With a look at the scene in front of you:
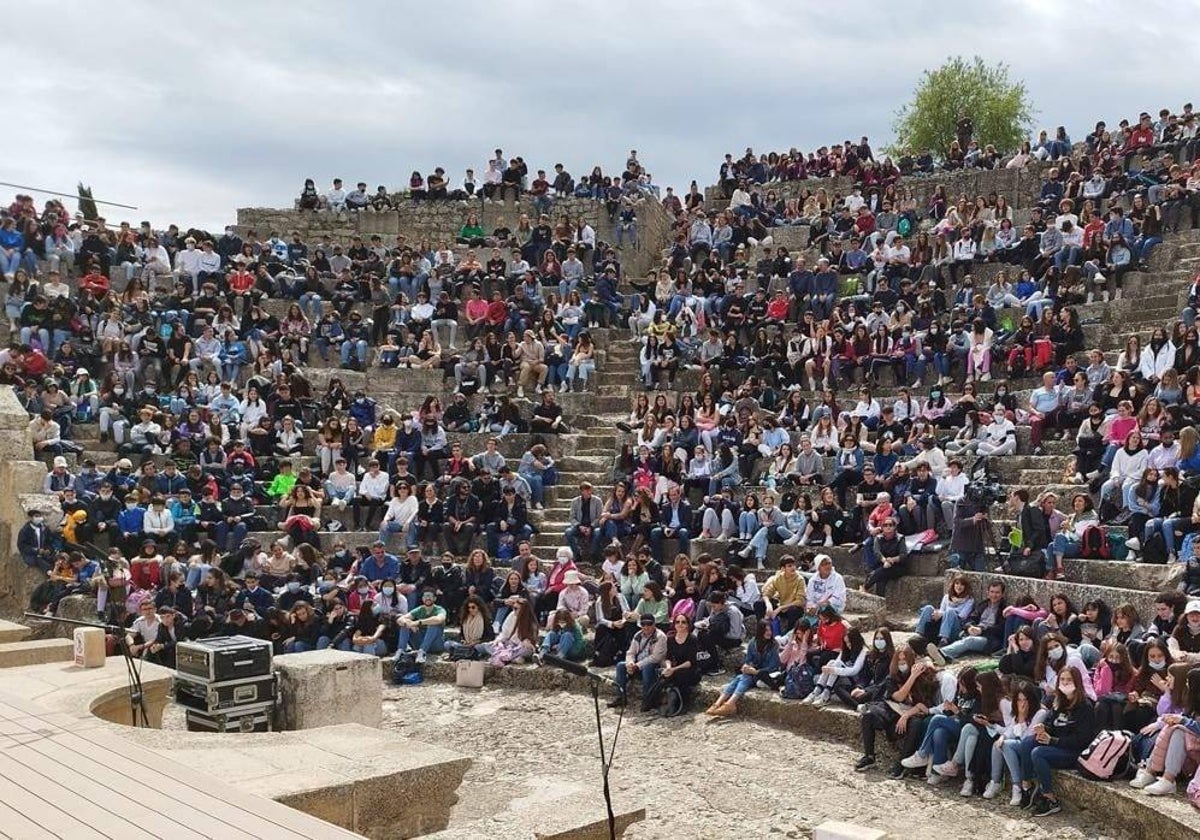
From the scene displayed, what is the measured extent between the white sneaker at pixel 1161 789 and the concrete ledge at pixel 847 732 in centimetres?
7

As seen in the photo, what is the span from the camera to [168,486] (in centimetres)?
1495

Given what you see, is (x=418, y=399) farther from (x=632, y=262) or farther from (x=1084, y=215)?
(x=1084, y=215)

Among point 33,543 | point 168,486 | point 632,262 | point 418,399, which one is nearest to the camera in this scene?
point 33,543

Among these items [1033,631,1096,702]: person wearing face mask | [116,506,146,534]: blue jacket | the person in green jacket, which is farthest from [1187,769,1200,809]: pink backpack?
[116,506,146,534]: blue jacket

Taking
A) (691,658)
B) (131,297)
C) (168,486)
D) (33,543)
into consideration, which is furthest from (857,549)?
(131,297)

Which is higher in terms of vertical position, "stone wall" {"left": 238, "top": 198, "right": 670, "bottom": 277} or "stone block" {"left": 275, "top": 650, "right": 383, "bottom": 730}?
"stone wall" {"left": 238, "top": 198, "right": 670, "bottom": 277}

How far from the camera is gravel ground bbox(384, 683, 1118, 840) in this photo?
7832 millimetres

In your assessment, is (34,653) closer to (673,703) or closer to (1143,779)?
(673,703)

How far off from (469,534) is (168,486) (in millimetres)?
3908

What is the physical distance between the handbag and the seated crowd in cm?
27

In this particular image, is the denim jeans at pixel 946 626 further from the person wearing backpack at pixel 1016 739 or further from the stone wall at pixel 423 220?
the stone wall at pixel 423 220

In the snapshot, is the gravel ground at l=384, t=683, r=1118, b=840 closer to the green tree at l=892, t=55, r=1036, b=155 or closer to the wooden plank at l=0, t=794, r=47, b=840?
the wooden plank at l=0, t=794, r=47, b=840

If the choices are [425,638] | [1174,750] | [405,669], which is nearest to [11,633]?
[405,669]

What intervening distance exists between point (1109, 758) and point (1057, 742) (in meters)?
0.35
